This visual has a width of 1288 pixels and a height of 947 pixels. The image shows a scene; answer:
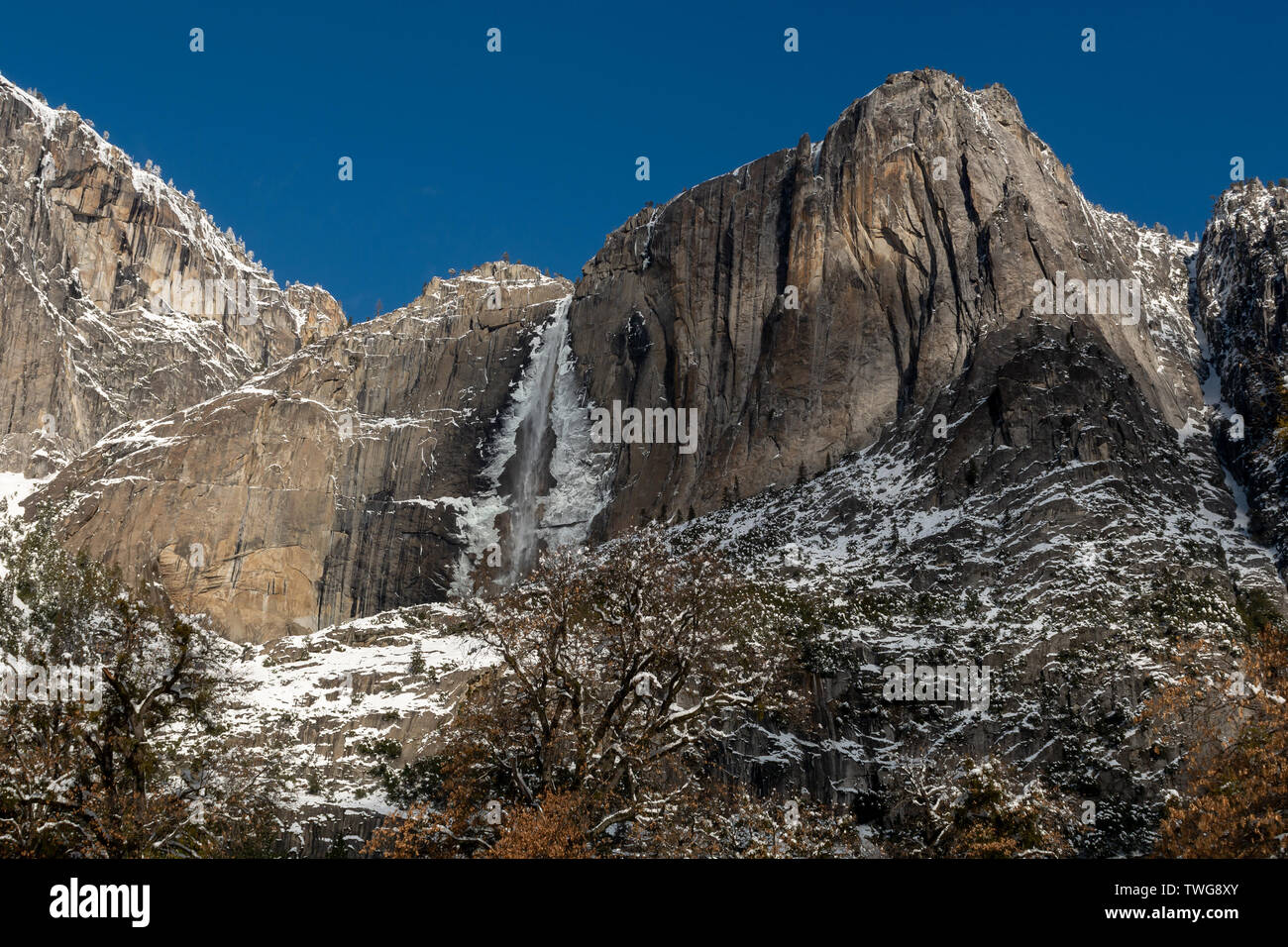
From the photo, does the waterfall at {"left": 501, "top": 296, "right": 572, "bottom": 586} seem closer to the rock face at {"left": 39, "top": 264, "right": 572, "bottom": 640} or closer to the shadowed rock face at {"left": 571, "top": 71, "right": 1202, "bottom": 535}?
the rock face at {"left": 39, "top": 264, "right": 572, "bottom": 640}

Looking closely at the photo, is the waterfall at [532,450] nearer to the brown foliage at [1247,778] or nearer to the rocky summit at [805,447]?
the rocky summit at [805,447]

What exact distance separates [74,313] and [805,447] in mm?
120503

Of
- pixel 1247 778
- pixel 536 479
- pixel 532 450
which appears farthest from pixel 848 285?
pixel 1247 778

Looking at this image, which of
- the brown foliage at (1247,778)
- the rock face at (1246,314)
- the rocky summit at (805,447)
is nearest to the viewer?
the brown foliage at (1247,778)

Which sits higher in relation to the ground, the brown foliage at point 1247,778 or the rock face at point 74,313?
the rock face at point 74,313

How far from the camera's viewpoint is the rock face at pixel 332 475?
422 ft

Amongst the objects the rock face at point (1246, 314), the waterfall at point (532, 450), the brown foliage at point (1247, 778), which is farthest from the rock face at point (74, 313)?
the brown foliage at point (1247, 778)

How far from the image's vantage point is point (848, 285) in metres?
115

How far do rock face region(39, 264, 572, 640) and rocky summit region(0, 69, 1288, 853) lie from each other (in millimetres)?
414

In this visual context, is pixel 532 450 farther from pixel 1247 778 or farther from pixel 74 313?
pixel 1247 778

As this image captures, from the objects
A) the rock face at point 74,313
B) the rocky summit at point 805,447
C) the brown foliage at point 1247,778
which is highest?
the rock face at point 74,313

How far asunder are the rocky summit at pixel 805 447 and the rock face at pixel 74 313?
2.12 ft
